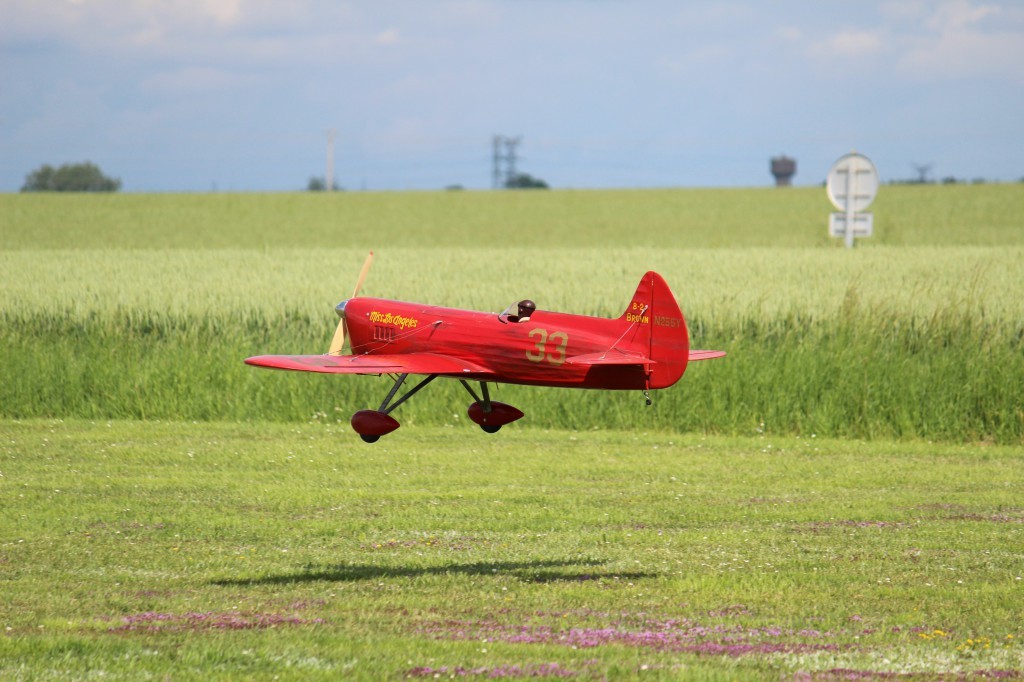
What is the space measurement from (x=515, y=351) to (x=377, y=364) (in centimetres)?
75

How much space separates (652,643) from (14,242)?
59091mm

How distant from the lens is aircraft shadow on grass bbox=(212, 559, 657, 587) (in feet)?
43.0

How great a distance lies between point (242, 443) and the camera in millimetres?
22641

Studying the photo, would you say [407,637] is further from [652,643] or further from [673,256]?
[673,256]

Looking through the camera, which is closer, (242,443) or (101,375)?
(242,443)

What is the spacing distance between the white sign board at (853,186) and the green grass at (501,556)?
29586 mm

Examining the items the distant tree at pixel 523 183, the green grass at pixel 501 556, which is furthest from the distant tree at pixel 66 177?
the green grass at pixel 501 556

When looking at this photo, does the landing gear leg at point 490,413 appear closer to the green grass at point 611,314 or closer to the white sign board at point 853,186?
the green grass at point 611,314

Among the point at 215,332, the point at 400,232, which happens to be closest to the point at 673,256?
the point at 215,332

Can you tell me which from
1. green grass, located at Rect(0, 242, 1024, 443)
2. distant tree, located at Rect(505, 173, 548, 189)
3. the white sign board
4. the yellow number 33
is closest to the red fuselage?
the yellow number 33

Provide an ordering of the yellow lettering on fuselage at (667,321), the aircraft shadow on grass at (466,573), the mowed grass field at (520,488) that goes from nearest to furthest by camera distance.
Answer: the yellow lettering on fuselage at (667,321) < the mowed grass field at (520,488) < the aircraft shadow on grass at (466,573)

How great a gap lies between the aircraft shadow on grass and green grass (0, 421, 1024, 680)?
0.05 meters

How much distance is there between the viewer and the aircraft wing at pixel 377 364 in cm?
669

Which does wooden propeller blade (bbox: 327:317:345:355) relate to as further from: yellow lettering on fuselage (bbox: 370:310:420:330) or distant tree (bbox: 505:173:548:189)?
distant tree (bbox: 505:173:548:189)
